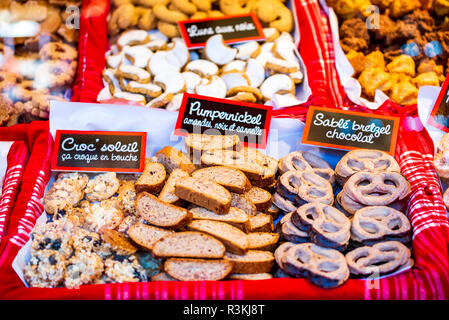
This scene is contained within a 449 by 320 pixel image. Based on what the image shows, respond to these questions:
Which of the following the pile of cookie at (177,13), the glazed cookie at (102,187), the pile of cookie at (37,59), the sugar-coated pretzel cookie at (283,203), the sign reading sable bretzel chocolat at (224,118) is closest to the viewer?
the sugar-coated pretzel cookie at (283,203)

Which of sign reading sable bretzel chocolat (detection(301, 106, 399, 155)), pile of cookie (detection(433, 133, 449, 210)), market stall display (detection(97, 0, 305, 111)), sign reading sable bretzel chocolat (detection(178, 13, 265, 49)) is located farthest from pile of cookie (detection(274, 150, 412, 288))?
sign reading sable bretzel chocolat (detection(178, 13, 265, 49))

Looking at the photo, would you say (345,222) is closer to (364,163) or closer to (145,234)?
(364,163)

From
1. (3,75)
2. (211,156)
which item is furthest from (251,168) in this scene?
(3,75)

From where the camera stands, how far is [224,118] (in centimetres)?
245

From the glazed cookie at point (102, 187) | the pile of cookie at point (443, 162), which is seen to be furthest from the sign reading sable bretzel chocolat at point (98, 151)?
the pile of cookie at point (443, 162)

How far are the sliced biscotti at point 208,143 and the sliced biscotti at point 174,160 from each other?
0.05 metres

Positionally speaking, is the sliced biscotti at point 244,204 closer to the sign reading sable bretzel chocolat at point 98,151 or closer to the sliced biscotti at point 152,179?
the sliced biscotti at point 152,179

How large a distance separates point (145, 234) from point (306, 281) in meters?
0.71

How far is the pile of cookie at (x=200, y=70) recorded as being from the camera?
277 centimetres

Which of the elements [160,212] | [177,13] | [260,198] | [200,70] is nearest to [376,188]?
[260,198]

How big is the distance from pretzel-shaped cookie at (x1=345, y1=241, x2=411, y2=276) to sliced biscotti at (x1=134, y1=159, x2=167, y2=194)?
0.96m

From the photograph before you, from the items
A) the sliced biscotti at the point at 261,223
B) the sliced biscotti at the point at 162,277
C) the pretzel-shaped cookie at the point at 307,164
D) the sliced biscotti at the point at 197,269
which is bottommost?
the sliced biscotti at the point at 162,277

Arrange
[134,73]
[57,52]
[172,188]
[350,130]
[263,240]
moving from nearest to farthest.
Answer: [263,240] < [172,188] < [350,130] < [134,73] < [57,52]
